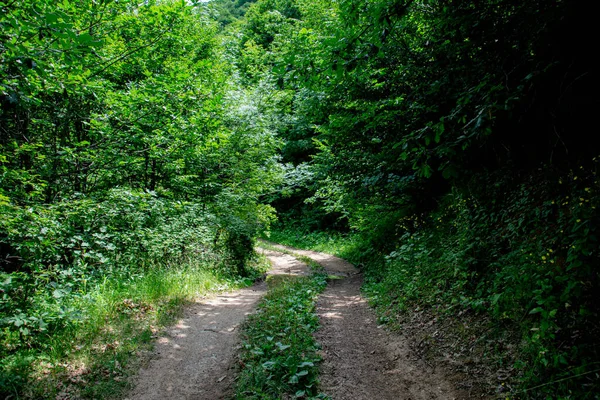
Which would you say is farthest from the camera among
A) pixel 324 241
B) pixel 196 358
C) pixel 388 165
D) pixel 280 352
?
pixel 324 241

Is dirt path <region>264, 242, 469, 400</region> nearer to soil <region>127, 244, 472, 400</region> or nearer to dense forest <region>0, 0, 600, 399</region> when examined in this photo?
soil <region>127, 244, 472, 400</region>

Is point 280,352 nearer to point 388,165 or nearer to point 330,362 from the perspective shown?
point 330,362

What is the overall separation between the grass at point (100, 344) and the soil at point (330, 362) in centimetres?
36

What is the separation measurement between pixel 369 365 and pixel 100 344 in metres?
4.48

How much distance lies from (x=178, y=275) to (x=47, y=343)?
4185 mm

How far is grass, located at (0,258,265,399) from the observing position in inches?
165

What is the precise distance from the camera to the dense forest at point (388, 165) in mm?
3539

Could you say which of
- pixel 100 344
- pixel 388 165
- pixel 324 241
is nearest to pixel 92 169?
pixel 100 344

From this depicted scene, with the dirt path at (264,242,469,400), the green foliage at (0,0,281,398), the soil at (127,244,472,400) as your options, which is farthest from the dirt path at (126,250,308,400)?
the dirt path at (264,242,469,400)

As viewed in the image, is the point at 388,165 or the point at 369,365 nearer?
the point at 369,365

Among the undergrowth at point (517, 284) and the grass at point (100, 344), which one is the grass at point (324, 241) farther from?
the grass at point (100, 344)

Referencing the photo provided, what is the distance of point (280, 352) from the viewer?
5109 mm

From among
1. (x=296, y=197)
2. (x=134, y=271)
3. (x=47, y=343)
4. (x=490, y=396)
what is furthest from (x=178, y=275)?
(x=296, y=197)

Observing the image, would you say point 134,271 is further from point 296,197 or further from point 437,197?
point 296,197
